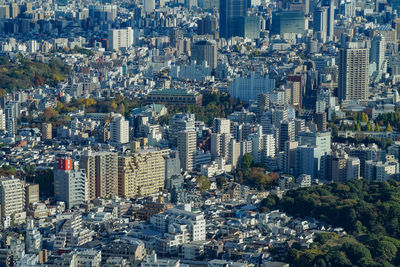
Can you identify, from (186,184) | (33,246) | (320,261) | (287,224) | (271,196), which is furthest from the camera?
(186,184)

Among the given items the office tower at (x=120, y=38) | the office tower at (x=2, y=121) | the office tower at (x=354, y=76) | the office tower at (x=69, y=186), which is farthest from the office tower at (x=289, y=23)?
the office tower at (x=69, y=186)

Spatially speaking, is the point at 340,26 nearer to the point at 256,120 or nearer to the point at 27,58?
the point at 27,58

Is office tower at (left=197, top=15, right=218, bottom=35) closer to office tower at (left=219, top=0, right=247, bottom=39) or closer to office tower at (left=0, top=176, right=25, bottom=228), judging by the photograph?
office tower at (left=219, top=0, right=247, bottom=39)

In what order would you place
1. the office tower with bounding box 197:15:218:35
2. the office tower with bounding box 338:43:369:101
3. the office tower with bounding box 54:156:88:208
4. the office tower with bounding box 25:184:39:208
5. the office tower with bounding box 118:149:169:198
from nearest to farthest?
the office tower with bounding box 25:184:39:208, the office tower with bounding box 54:156:88:208, the office tower with bounding box 118:149:169:198, the office tower with bounding box 338:43:369:101, the office tower with bounding box 197:15:218:35

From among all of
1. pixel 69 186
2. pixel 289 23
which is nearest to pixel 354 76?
pixel 69 186

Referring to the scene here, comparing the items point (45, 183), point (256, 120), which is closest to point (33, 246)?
point (45, 183)

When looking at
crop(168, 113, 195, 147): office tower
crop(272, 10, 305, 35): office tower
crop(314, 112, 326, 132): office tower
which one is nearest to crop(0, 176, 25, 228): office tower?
crop(168, 113, 195, 147): office tower

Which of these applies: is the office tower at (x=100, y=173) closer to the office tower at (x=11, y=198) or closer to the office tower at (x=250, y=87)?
the office tower at (x=11, y=198)
